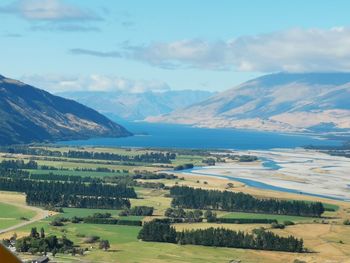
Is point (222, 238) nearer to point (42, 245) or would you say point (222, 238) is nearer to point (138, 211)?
point (42, 245)

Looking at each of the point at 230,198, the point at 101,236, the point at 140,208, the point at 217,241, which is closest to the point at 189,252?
the point at 217,241

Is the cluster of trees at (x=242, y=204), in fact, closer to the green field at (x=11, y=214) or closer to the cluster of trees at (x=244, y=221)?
the cluster of trees at (x=244, y=221)

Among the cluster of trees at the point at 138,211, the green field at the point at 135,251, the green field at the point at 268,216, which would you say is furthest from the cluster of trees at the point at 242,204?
the green field at the point at 135,251

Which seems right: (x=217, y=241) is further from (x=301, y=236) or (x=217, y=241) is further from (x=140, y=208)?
(x=140, y=208)

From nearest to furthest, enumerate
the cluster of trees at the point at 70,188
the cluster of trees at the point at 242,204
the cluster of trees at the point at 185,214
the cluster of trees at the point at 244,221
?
the cluster of trees at the point at 244,221
the cluster of trees at the point at 185,214
the cluster of trees at the point at 242,204
the cluster of trees at the point at 70,188

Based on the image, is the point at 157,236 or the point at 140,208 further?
the point at 140,208
